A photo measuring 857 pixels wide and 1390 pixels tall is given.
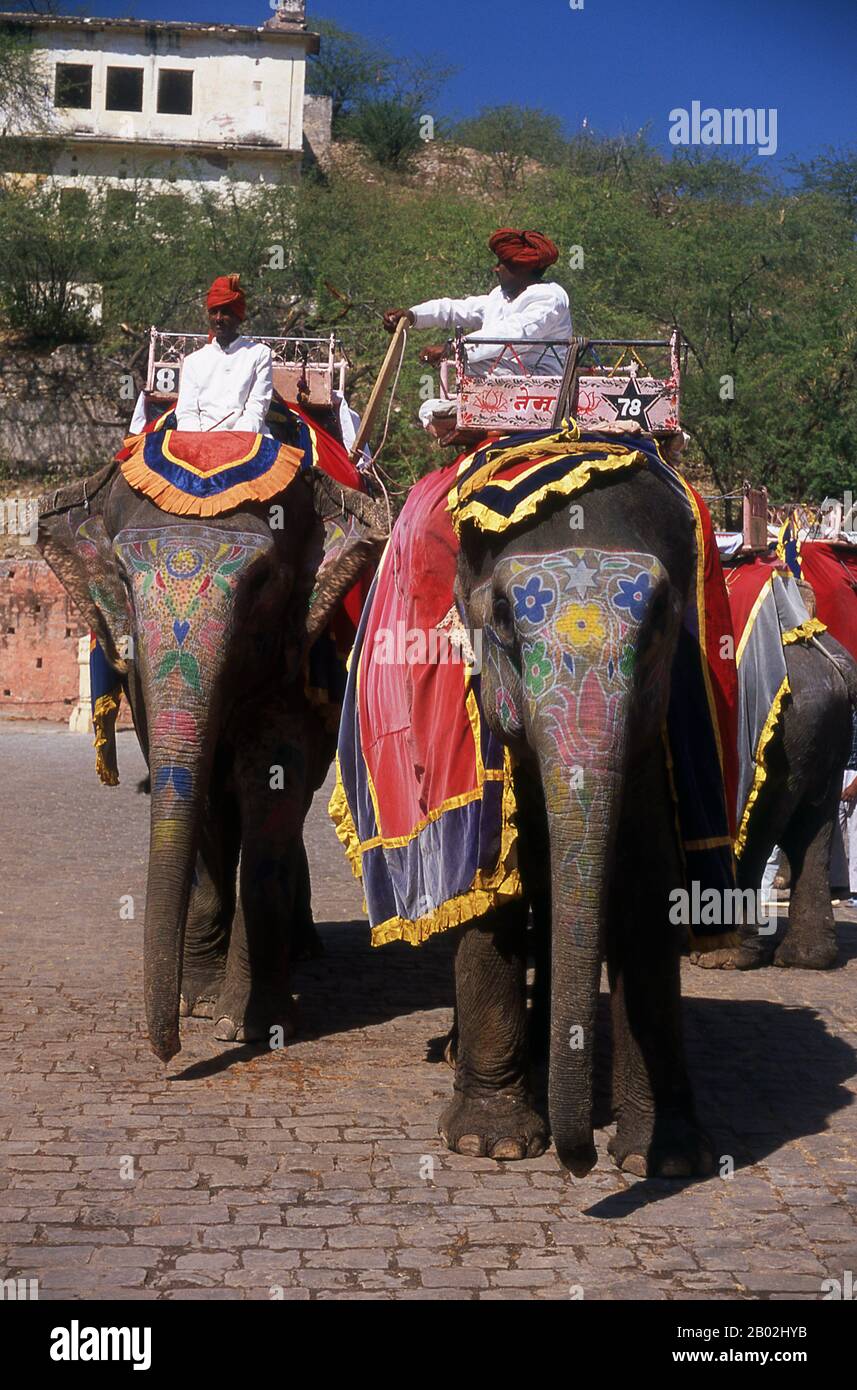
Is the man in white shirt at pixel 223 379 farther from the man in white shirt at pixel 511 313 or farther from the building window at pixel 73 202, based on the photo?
the building window at pixel 73 202

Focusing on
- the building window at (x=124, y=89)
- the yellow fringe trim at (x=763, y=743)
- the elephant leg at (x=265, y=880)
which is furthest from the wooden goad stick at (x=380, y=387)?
the building window at (x=124, y=89)

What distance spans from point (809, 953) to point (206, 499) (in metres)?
4.64

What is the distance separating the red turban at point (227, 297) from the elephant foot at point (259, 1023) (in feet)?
11.6

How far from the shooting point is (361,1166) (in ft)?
19.7

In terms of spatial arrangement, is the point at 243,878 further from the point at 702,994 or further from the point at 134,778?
the point at 134,778

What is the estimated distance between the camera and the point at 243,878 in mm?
7848

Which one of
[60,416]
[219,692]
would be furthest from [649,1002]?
[60,416]

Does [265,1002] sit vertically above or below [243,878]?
below

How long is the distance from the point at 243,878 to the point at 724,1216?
119 inches

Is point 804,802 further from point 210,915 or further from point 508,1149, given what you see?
point 508,1149

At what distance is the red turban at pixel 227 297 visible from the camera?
895 cm

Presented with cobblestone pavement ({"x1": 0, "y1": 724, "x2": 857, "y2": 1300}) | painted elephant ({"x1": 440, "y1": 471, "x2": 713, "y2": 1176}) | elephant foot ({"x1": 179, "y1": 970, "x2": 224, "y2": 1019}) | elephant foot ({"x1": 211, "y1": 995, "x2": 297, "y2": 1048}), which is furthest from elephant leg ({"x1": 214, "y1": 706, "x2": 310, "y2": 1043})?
painted elephant ({"x1": 440, "y1": 471, "x2": 713, "y2": 1176})

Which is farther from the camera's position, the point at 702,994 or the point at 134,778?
the point at 134,778

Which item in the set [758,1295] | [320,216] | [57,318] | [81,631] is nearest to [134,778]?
[81,631]
